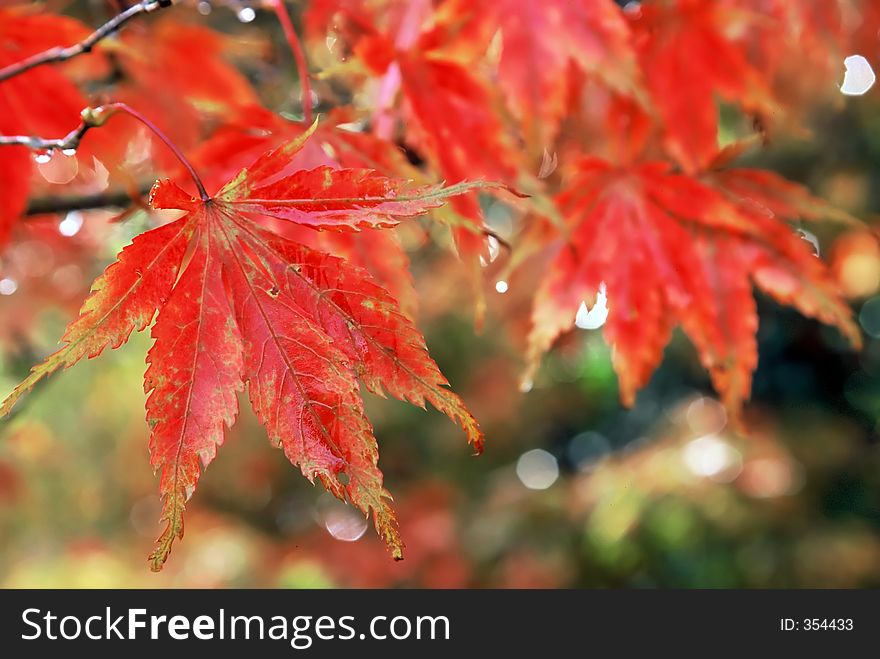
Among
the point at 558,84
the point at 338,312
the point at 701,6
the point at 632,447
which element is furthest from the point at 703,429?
the point at 338,312

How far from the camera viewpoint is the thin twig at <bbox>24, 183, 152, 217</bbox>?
3.16ft

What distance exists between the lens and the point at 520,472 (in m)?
3.47

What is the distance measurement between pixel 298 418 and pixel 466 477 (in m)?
3.01

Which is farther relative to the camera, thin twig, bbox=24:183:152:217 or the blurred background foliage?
the blurred background foliage

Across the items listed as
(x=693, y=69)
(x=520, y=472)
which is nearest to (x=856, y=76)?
(x=693, y=69)

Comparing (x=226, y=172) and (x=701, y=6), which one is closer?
(x=226, y=172)

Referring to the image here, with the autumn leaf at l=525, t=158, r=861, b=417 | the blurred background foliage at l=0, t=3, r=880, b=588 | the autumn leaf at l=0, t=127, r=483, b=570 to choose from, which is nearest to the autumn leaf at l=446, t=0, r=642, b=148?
the autumn leaf at l=525, t=158, r=861, b=417

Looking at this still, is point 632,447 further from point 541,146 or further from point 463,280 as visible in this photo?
point 541,146

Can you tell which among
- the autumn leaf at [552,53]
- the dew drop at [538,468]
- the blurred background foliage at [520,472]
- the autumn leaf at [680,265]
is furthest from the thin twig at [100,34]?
the dew drop at [538,468]

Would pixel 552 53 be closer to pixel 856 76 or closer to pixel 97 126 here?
pixel 97 126

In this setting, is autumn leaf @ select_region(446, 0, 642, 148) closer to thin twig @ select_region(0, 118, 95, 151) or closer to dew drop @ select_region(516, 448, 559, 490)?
thin twig @ select_region(0, 118, 95, 151)

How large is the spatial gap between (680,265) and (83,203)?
71 cm

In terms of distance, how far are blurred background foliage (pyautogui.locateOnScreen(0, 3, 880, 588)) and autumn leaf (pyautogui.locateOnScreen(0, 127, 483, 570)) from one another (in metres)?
1.51

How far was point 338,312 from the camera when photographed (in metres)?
0.46
